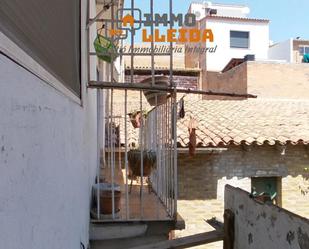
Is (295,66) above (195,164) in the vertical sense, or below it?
above

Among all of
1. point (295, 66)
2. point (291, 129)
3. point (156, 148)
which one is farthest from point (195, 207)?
point (295, 66)

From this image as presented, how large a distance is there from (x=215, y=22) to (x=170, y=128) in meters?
27.5

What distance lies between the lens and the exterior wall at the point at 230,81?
762 inches

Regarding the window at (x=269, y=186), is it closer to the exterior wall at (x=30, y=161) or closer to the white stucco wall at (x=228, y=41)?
the exterior wall at (x=30, y=161)

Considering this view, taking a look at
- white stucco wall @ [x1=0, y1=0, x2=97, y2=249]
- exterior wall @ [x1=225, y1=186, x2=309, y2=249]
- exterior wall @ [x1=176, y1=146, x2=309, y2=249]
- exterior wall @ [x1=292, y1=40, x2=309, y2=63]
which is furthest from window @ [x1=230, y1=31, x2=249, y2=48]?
white stucco wall @ [x1=0, y1=0, x2=97, y2=249]

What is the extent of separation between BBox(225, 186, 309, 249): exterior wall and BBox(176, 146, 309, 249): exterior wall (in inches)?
243

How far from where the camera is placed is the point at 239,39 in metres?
31.0

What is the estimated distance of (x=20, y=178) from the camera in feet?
3.11

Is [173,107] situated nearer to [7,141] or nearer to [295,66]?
[7,141]

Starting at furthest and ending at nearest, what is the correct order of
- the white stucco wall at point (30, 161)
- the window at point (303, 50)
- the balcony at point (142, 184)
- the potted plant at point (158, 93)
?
the window at point (303, 50) < the potted plant at point (158, 93) < the balcony at point (142, 184) < the white stucco wall at point (30, 161)

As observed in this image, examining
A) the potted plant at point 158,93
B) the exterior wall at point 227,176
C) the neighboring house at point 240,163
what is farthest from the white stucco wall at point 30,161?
the exterior wall at point 227,176

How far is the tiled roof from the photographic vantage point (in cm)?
992

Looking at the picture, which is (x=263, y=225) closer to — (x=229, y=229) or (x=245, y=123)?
(x=229, y=229)

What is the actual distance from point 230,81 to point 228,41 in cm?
1073
